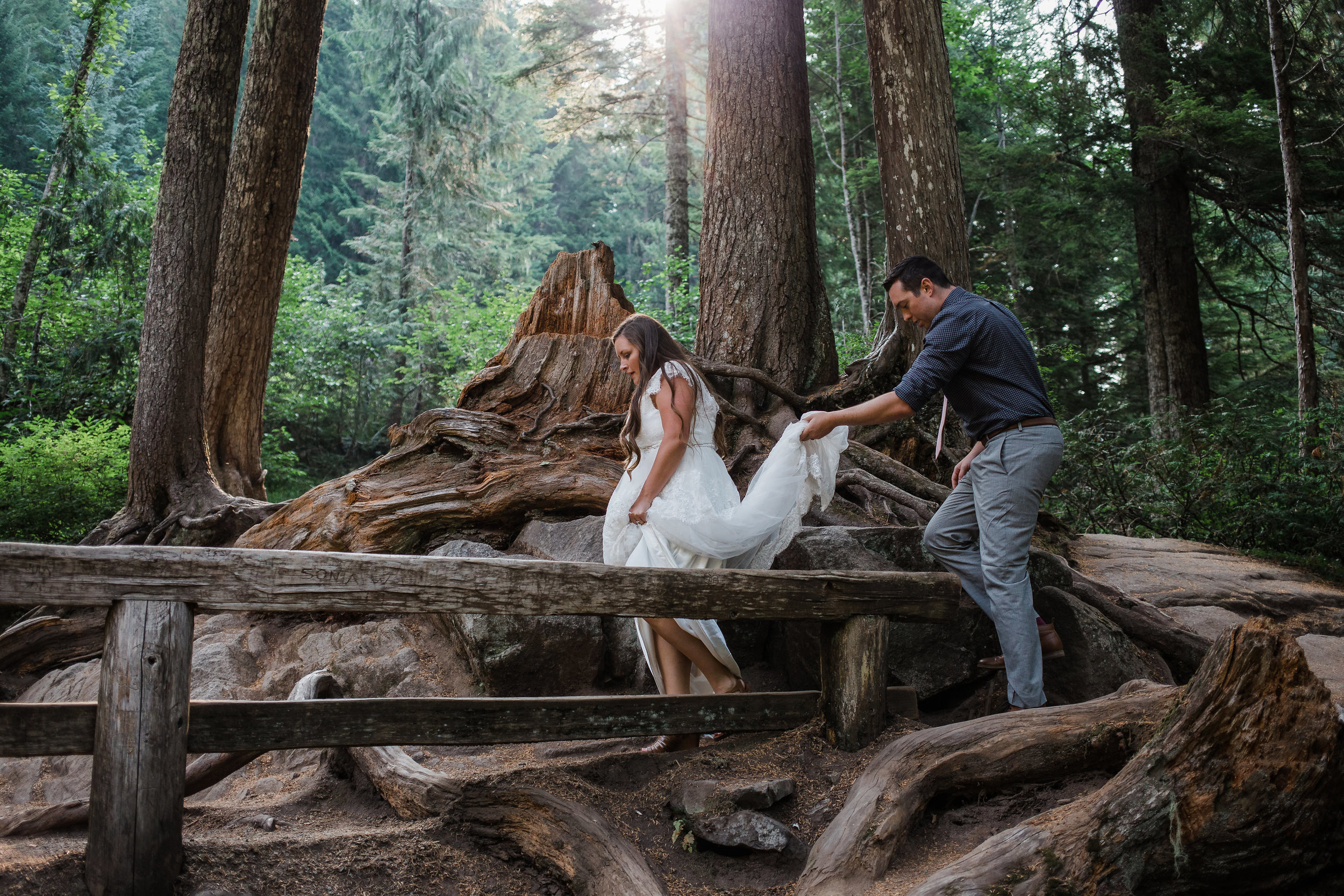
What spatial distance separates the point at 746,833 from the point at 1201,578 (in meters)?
5.75

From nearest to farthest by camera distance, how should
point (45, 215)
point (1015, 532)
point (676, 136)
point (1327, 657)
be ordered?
point (1015, 532)
point (1327, 657)
point (45, 215)
point (676, 136)

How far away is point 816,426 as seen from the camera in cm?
431

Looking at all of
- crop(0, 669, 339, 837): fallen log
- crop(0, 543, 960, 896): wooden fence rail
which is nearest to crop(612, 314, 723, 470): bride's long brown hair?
crop(0, 543, 960, 896): wooden fence rail

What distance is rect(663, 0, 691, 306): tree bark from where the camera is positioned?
1781 cm

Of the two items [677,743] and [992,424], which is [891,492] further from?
[677,743]

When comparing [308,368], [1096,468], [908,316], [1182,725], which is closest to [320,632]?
[908,316]

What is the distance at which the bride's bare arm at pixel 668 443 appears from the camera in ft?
14.5

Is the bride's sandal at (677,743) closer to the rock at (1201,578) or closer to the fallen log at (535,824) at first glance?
the fallen log at (535,824)

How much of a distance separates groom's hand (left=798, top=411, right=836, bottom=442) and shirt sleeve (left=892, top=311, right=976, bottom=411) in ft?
1.27

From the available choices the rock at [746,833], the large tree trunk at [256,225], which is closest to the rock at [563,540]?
the rock at [746,833]

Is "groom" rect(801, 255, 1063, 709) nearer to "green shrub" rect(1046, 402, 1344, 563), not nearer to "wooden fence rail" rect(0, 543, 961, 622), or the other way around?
"wooden fence rail" rect(0, 543, 961, 622)

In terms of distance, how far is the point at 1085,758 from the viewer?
327 centimetres

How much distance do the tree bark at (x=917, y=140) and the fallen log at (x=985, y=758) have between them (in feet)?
14.0

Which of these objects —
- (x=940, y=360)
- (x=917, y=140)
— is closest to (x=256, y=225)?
(x=917, y=140)
